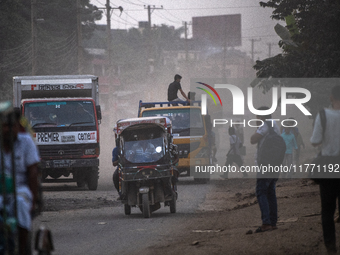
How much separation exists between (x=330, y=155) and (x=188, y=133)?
11.9 meters

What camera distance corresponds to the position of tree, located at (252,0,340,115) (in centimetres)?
1692

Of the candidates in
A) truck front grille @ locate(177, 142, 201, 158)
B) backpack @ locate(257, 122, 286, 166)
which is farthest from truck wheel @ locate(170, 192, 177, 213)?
truck front grille @ locate(177, 142, 201, 158)

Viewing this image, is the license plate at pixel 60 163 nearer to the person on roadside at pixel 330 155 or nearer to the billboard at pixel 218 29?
the person on roadside at pixel 330 155

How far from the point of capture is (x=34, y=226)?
10641 millimetres

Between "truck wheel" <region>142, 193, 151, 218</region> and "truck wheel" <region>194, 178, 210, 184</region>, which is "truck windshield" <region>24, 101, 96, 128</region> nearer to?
"truck wheel" <region>194, 178, 210, 184</region>

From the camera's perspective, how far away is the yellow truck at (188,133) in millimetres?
18859

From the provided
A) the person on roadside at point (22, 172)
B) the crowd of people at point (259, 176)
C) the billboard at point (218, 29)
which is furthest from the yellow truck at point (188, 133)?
the billboard at point (218, 29)

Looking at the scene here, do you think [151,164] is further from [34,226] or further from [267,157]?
[267,157]

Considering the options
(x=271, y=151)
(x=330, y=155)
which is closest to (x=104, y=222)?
(x=271, y=151)

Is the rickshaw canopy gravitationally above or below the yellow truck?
above

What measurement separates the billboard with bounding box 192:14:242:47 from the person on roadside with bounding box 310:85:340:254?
87.2 metres

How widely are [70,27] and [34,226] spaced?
41.8 m

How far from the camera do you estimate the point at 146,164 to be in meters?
11.7

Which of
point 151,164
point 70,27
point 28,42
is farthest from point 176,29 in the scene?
point 151,164
